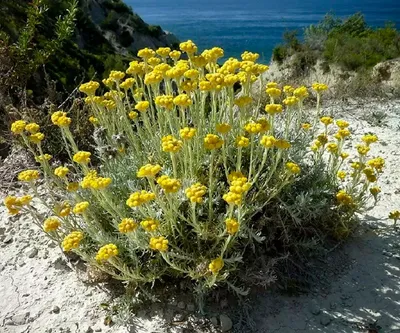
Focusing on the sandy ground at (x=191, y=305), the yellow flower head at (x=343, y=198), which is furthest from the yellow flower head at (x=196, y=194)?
the yellow flower head at (x=343, y=198)

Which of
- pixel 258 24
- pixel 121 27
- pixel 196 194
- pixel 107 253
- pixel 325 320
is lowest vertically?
pixel 258 24

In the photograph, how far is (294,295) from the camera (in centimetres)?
287

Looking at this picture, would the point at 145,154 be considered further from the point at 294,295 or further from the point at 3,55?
the point at 3,55

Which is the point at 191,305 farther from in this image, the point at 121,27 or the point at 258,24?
the point at 258,24

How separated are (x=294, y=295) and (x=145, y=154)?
1419 mm

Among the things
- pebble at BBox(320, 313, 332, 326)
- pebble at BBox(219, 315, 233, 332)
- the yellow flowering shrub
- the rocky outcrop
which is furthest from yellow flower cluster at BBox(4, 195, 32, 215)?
the rocky outcrop

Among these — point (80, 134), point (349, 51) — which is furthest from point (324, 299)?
point (349, 51)

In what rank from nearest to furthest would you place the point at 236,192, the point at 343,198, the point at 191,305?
the point at 236,192, the point at 191,305, the point at 343,198

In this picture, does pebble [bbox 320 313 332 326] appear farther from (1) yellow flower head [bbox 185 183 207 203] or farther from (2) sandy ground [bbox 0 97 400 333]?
(1) yellow flower head [bbox 185 183 207 203]

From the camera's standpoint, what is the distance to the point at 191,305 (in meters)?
2.68

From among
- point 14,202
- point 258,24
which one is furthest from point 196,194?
point 258,24

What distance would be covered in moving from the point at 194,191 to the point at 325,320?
1.26m

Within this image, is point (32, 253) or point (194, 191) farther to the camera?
point (32, 253)

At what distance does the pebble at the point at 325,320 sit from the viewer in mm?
2680
